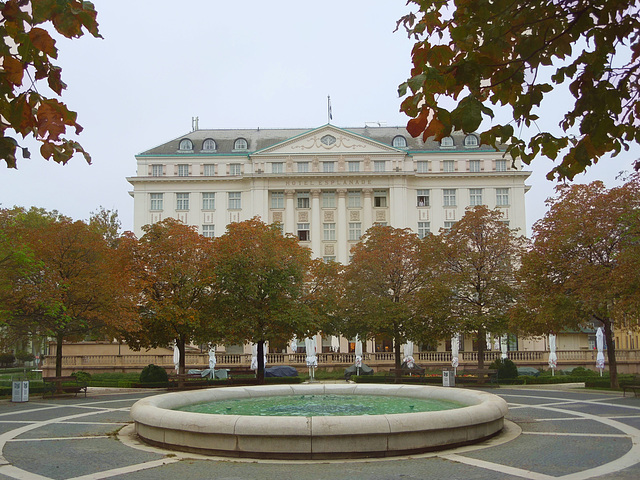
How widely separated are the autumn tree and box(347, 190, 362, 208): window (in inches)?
1399

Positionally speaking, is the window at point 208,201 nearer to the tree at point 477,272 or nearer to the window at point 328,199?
the window at point 328,199

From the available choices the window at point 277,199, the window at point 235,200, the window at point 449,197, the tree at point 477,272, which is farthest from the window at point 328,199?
the tree at point 477,272

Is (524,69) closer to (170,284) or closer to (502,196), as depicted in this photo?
(170,284)

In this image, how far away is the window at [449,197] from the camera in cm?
6888

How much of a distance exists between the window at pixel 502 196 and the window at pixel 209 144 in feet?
103

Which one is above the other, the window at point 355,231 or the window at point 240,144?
the window at point 240,144

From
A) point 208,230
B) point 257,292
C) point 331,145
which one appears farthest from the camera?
point 331,145

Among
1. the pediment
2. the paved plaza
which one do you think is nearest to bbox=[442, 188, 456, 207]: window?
the pediment

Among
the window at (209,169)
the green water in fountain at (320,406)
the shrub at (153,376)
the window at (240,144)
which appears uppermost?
the window at (240,144)

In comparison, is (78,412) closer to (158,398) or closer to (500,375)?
(158,398)

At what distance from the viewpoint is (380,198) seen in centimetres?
6962

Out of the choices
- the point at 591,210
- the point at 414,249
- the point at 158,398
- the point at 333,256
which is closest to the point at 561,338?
the point at 333,256

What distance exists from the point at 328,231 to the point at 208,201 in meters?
13.2

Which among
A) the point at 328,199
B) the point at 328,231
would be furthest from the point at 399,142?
the point at 328,231
